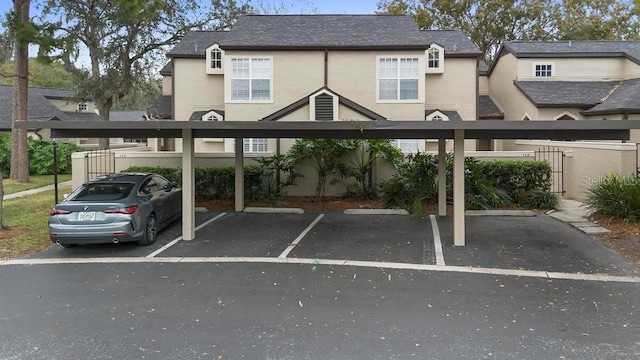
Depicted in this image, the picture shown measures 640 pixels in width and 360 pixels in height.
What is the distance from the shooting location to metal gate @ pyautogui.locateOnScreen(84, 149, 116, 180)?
621 inches

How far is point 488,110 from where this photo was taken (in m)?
26.4

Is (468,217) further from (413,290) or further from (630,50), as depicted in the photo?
(630,50)

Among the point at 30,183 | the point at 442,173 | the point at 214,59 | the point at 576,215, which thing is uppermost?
the point at 214,59

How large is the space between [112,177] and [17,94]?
1238 centimetres

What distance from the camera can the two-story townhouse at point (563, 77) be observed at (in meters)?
23.2

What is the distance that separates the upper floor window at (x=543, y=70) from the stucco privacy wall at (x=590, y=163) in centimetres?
985

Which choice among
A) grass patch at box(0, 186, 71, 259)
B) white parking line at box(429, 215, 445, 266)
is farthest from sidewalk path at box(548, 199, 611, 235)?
grass patch at box(0, 186, 71, 259)

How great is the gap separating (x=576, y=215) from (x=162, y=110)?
65.8ft

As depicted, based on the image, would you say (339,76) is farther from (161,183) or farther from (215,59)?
(161,183)

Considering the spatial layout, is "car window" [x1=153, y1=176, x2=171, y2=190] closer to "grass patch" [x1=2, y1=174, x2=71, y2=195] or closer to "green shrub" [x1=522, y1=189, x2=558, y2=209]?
"grass patch" [x1=2, y1=174, x2=71, y2=195]

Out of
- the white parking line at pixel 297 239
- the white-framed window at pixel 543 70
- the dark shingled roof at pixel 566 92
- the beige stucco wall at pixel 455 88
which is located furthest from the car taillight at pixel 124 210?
the white-framed window at pixel 543 70

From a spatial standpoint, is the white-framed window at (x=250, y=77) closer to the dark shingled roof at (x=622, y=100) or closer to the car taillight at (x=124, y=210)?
the car taillight at (x=124, y=210)

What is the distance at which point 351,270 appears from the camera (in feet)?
26.1

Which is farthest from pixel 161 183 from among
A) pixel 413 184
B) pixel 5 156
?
pixel 5 156
